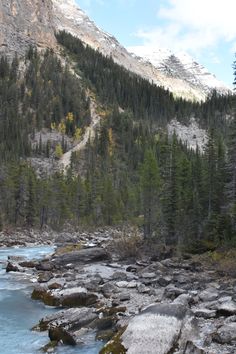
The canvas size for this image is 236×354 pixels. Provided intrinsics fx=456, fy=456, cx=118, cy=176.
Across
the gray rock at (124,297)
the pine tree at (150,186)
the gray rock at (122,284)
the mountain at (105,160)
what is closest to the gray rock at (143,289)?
the gray rock at (122,284)

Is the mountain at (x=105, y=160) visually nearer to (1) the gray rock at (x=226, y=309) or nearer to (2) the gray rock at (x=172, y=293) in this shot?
(2) the gray rock at (x=172, y=293)

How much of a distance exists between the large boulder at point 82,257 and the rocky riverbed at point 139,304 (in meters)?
0.08

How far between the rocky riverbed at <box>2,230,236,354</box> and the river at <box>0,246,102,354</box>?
0.50 metres

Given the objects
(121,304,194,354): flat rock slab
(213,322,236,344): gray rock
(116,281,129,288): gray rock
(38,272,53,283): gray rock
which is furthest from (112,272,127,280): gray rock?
(213,322,236,344): gray rock

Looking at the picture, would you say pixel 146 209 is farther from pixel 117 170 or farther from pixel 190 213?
pixel 117 170

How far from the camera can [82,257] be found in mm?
36625

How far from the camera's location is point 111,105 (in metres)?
188

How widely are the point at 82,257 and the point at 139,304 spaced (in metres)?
16.6

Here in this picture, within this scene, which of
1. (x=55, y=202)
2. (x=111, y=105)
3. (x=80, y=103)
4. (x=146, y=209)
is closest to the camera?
(x=146, y=209)

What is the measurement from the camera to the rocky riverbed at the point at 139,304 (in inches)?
536

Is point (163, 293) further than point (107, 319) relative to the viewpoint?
Yes

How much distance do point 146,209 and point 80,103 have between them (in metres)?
126

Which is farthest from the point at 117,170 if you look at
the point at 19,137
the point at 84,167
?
the point at 19,137

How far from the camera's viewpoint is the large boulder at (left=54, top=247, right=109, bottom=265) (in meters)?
36.1
